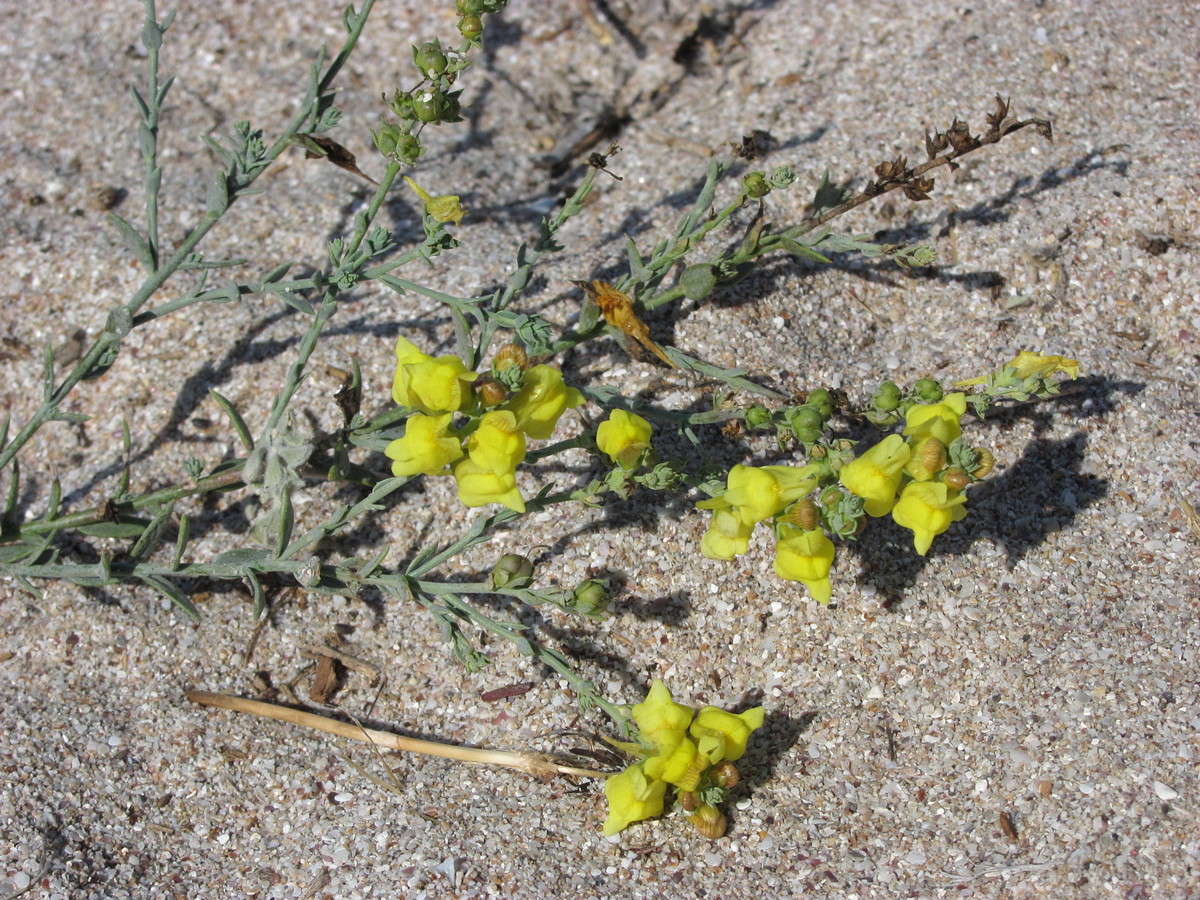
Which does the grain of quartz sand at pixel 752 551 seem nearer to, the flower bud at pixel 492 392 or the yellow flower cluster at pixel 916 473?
the yellow flower cluster at pixel 916 473


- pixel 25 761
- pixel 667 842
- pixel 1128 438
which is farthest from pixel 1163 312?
pixel 25 761

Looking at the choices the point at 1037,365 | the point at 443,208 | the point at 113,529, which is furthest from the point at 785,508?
the point at 113,529

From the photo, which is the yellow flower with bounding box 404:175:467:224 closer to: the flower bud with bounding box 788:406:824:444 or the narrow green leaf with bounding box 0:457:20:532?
the flower bud with bounding box 788:406:824:444

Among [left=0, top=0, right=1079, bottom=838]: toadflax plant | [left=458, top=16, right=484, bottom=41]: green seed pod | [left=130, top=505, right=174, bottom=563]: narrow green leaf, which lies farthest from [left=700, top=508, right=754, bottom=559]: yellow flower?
[left=130, top=505, right=174, bottom=563]: narrow green leaf

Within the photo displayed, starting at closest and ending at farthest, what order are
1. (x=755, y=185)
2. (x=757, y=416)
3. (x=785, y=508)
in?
(x=785, y=508) < (x=757, y=416) < (x=755, y=185)

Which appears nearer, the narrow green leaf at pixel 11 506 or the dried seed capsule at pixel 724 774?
the dried seed capsule at pixel 724 774

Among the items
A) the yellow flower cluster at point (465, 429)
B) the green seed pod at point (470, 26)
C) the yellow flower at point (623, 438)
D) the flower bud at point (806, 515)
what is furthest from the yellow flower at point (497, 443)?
the green seed pod at point (470, 26)

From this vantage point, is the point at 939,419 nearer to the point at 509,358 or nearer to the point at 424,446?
the point at 509,358
